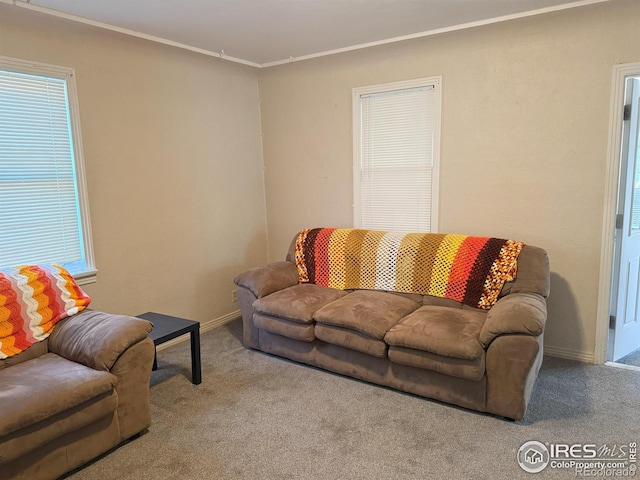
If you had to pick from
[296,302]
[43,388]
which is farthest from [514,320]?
[43,388]

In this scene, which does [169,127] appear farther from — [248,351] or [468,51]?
[468,51]

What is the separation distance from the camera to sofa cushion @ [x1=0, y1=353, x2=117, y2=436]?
6.02 ft

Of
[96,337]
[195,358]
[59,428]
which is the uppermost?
[96,337]

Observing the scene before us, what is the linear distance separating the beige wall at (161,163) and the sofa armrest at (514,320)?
252cm

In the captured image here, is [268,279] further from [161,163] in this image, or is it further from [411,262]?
[161,163]

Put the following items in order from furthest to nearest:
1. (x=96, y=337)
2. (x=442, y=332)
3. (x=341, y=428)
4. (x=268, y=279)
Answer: (x=268, y=279) < (x=442, y=332) < (x=341, y=428) < (x=96, y=337)

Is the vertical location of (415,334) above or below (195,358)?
above

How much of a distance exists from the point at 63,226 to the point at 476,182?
305 cm

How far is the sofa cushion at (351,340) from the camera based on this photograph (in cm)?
280

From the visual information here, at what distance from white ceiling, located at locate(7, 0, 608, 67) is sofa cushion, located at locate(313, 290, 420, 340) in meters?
1.96

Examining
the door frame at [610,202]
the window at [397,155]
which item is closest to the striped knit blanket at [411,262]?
the window at [397,155]

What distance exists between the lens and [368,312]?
296cm

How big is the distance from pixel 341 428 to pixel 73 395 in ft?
4.50

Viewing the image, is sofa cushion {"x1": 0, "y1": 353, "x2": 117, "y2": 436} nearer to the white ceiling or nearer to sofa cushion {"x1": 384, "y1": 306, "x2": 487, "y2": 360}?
sofa cushion {"x1": 384, "y1": 306, "x2": 487, "y2": 360}
